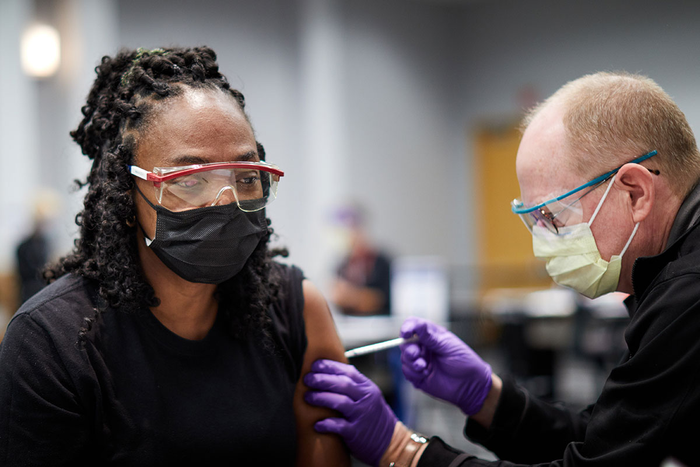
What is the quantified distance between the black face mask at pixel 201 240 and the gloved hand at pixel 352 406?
1.24 ft

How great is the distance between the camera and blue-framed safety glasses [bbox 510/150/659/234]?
1.34 meters

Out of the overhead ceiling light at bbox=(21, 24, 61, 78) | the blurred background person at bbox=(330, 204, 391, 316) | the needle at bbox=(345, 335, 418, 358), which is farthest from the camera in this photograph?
the overhead ceiling light at bbox=(21, 24, 61, 78)

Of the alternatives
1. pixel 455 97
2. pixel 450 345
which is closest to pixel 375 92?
pixel 455 97

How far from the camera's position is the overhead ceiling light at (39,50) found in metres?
6.41

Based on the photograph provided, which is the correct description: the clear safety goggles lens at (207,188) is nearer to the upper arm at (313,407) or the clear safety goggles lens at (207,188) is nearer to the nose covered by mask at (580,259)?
the upper arm at (313,407)

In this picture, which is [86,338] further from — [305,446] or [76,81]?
[76,81]

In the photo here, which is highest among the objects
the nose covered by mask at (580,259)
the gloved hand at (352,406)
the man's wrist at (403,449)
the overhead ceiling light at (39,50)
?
the overhead ceiling light at (39,50)

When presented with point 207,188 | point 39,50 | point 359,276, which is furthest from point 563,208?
point 39,50

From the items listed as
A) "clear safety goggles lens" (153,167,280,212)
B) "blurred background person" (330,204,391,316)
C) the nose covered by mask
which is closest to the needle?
the nose covered by mask

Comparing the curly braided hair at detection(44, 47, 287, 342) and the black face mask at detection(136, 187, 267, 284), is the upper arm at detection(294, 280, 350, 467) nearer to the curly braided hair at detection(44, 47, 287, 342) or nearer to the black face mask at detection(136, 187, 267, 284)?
the curly braided hair at detection(44, 47, 287, 342)

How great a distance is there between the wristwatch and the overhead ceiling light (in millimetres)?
6224

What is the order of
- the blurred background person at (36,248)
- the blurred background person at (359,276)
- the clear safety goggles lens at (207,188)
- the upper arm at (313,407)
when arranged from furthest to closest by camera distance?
the blurred background person at (36,248), the blurred background person at (359,276), the upper arm at (313,407), the clear safety goggles lens at (207,188)

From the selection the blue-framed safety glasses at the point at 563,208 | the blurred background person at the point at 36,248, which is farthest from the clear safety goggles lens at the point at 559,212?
the blurred background person at the point at 36,248

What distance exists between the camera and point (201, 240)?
1263 mm
